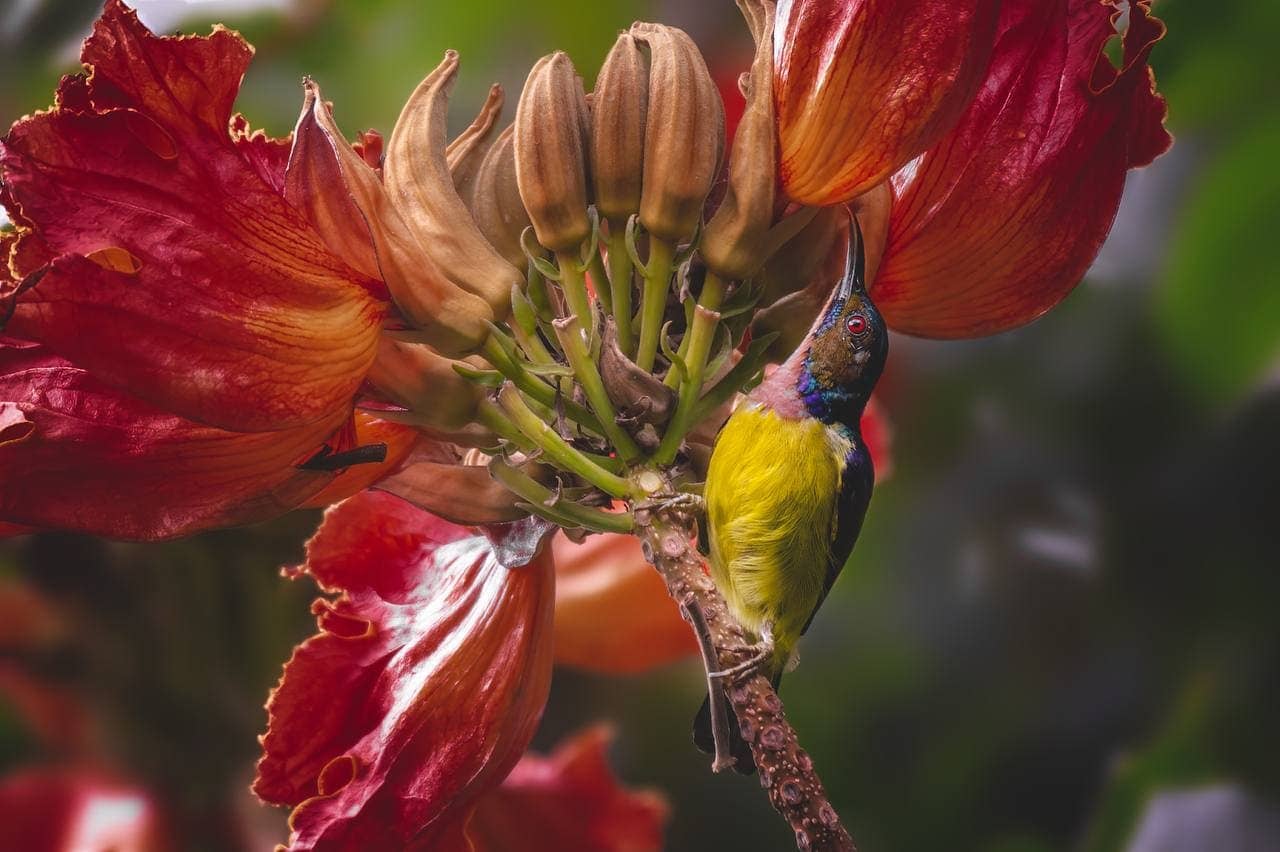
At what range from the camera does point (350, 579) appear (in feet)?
1.19

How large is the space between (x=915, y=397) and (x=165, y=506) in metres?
0.62

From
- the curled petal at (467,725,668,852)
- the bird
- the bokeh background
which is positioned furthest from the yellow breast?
the bokeh background

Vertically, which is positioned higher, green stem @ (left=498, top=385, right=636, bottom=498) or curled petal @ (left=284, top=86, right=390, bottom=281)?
curled petal @ (left=284, top=86, right=390, bottom=281)

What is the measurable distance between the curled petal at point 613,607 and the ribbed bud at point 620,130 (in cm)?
21

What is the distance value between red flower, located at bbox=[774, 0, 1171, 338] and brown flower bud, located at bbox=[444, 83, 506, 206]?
0.09 meters

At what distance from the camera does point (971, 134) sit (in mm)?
311

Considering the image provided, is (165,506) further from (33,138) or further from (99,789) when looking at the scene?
(99,789)

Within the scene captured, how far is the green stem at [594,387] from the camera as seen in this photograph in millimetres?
276

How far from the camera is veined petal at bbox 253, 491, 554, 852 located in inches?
12.0

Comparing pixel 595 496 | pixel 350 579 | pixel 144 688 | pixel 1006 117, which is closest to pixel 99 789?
pixel 144 688

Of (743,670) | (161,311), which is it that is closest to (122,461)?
(161,311)

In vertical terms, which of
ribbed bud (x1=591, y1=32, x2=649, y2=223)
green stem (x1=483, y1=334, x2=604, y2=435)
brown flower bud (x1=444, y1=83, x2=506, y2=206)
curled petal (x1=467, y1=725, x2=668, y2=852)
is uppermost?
ribbed bud (x1=591, y1=32, x2=649, y2=223)

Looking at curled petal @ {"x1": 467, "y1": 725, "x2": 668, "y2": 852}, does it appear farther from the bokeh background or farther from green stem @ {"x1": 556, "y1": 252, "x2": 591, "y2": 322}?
green stem @ {"x1": 556, "y1": 252, "x2": 591, "y2": 322}

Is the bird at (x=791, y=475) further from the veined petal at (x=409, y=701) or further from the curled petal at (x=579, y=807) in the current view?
the curled petal at (x=579, y=807)
